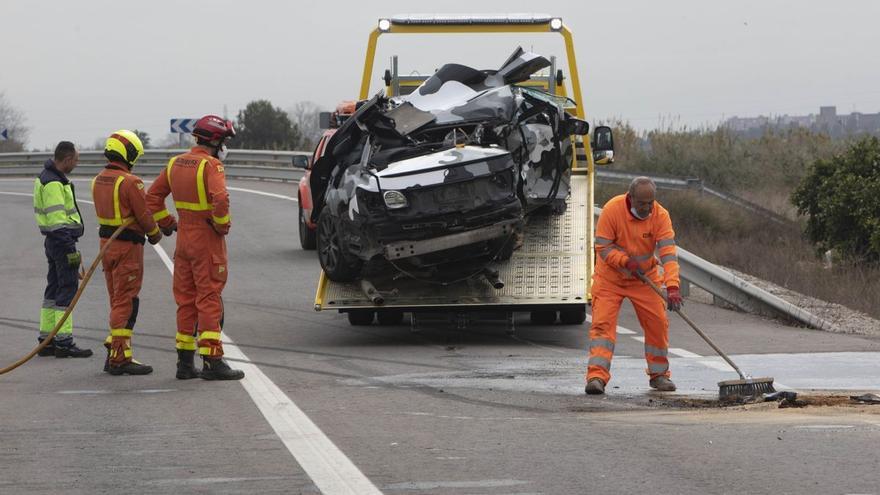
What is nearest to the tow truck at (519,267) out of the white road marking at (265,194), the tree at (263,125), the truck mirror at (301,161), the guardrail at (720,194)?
the truck mirror at (301,161)

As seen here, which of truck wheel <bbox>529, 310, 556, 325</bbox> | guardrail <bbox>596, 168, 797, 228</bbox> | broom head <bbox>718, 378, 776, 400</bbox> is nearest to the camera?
broom head <bbox>718, 378, 776, 400</bbox>

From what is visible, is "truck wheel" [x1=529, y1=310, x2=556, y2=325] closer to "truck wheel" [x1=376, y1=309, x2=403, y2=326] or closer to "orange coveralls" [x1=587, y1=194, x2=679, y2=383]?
"truck wheel" [x1=376, y1=309, x2=403, y2=326]

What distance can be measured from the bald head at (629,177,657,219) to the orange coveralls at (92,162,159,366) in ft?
12.1

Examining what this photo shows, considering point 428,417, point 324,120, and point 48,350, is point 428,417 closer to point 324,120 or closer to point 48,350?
point 48,350

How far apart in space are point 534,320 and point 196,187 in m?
5.19

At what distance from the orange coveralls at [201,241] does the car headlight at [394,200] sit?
1988mm

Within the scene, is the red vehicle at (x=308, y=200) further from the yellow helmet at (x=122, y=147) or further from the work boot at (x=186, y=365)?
the work boot at (x=186, y=365)

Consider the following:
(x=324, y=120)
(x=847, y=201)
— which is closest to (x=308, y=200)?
(x=324, y=120)

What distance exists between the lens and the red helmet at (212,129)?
10344mm

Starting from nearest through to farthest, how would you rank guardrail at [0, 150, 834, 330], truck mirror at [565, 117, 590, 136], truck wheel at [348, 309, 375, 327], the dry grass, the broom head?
the broom head
truck mirror at [565, 117, 590, 136]
truck wheel at [348, 309, 375, 327]
guardrail at [0, 150, 834, 330]
the dry grass

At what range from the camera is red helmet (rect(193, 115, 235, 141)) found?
33.9ft

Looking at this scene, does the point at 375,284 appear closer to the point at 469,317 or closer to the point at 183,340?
the point at 469,317

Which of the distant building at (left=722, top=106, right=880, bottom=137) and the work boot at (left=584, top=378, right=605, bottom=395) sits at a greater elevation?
the distant building at (left=722, top=106, right=880, bottom=137)

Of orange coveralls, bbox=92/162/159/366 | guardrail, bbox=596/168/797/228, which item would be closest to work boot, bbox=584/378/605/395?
orange coveralls, bbox=92/162/159/366
